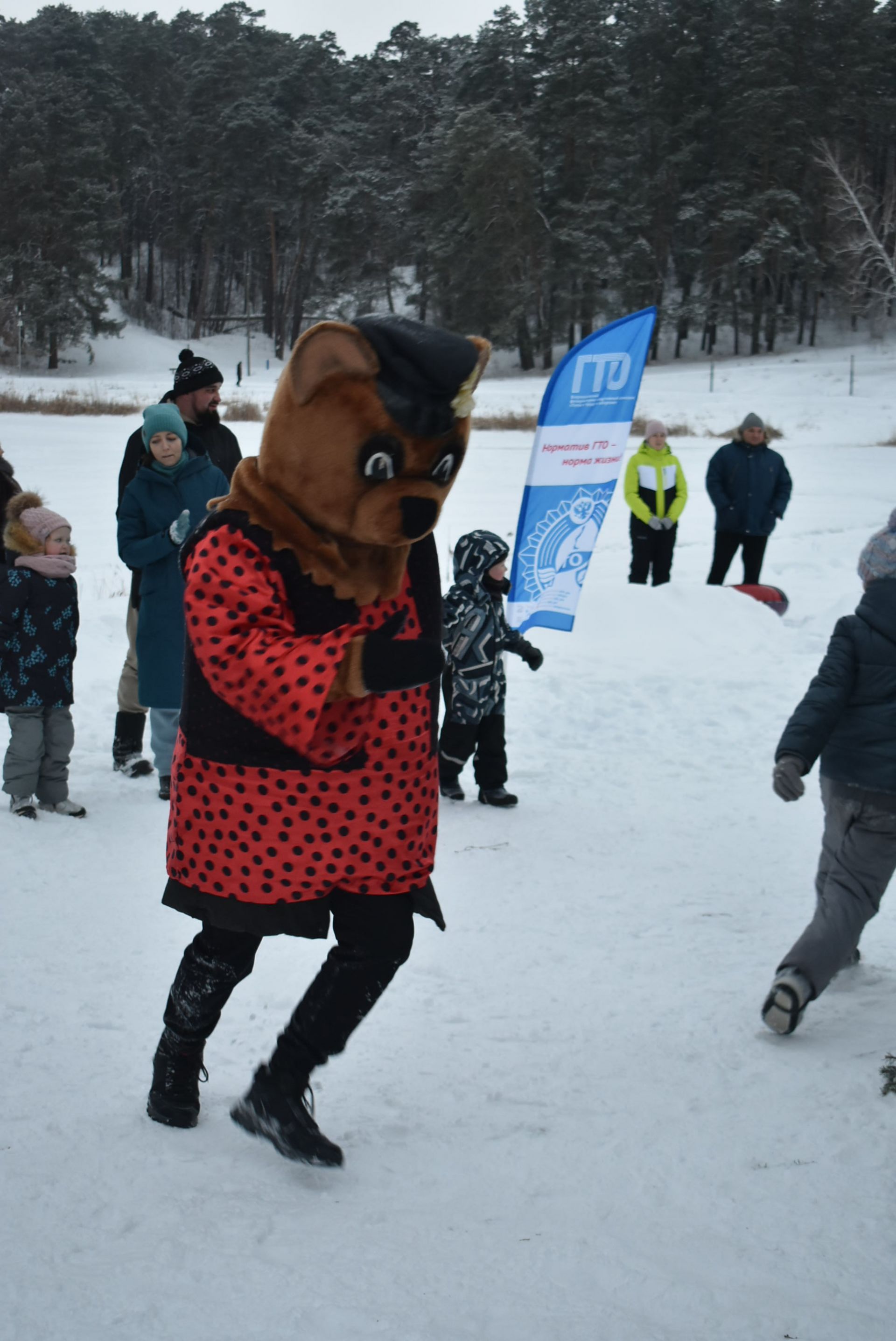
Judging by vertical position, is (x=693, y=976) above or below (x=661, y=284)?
below

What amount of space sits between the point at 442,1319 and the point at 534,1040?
1.18 meters

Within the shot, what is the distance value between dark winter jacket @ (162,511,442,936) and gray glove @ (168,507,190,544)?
7.80 feet

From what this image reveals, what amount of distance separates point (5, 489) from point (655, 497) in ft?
18.3

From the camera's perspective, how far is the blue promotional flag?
7535 millimetres

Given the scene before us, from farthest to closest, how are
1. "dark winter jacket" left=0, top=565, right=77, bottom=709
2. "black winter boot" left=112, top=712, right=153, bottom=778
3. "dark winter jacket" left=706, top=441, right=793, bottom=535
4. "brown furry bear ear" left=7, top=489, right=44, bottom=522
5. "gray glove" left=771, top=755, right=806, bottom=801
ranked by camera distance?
"dark winter jacket" left=706, top=441, right=793, bottom=535 < "black winter boot" left=112, top=712, right=153, bottom=778 < "brown furry bear ear" left=7, top=489, right=44, bottom=522 < "dark winter jacket" left=0, top=565, right=77, bottom=709 < "gray glove" left=771, top=755, right=806, bottom=801

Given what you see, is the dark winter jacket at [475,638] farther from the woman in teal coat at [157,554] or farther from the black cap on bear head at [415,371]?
the black cap on bear head at [415,371]

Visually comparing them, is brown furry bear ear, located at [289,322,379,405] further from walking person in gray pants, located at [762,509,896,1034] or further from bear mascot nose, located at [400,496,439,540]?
walking person in gray pants, located at [762,509,896,1034]

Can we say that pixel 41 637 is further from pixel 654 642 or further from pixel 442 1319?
pixel 654 642

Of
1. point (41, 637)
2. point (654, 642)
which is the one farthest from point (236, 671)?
point (654, 642)

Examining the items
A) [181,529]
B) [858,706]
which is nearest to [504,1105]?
→ [858,706]

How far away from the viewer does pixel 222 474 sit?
5.06 m

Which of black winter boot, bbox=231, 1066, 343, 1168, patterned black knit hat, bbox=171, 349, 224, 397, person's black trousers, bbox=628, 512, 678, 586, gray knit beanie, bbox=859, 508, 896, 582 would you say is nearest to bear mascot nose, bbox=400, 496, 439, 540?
black winter boot, bbox=231, 1066, 343, 1168

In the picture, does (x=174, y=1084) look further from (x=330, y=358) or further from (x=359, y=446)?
(x=330, y=358)

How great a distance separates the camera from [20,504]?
482 centimetres
